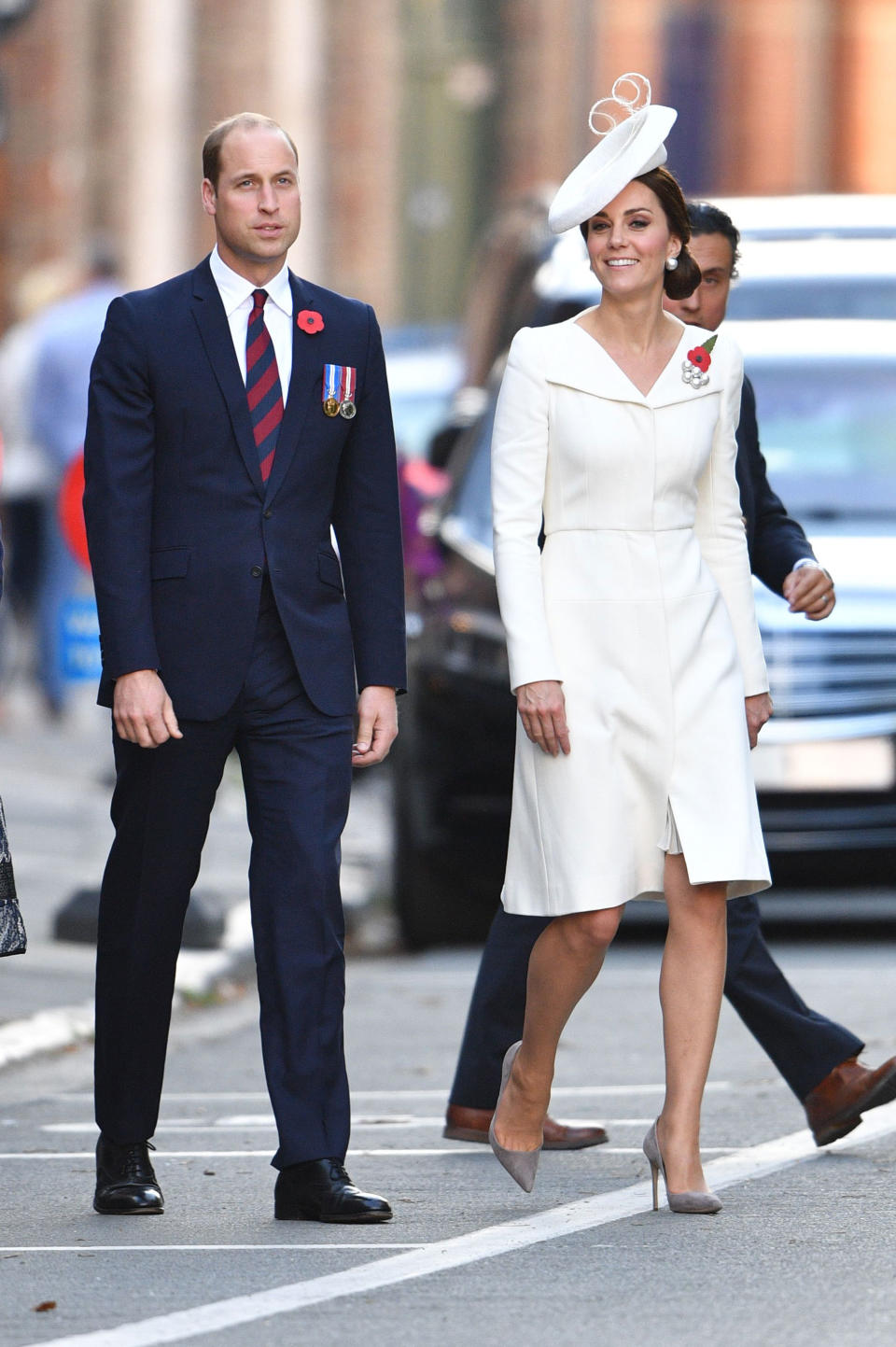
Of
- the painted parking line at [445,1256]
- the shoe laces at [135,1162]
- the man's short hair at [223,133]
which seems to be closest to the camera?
the painted parking line at [445,1256]

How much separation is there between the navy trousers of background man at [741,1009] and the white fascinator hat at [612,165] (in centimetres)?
151

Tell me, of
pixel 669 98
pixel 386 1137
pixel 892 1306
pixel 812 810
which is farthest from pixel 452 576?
pixel 669 98

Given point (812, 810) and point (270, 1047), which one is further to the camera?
point (812, 810)

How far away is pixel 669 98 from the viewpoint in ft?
137

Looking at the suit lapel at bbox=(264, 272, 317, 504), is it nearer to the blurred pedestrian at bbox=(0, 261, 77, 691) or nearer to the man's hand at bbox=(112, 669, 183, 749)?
the man's hand at bbox=(112, 669, 183, 749)

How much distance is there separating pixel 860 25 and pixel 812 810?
3447cm

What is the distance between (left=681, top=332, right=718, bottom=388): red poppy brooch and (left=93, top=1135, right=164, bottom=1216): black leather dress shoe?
1.71 m

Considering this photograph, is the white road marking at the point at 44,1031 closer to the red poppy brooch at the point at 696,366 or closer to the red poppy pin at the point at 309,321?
the red poppy pin at the point at 309,321

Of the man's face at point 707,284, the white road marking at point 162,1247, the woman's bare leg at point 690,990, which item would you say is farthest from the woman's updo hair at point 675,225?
the white road marking at point 162,1247

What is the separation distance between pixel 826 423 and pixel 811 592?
4478 millimetres

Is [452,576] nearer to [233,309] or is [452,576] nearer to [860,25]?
[233,309]

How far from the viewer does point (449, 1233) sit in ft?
18.7

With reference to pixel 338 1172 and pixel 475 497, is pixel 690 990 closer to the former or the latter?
pixel 338 1172

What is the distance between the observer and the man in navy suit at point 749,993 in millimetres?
6469
